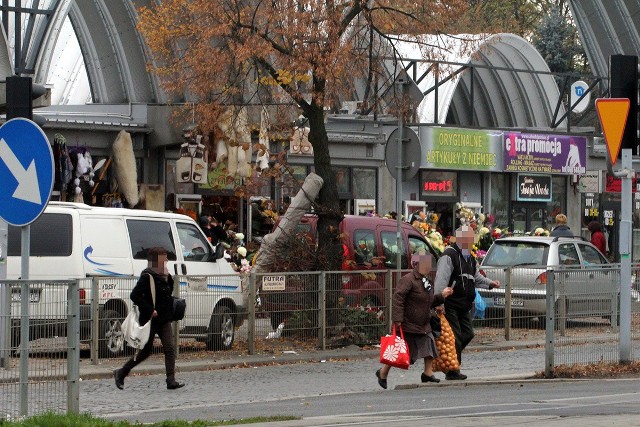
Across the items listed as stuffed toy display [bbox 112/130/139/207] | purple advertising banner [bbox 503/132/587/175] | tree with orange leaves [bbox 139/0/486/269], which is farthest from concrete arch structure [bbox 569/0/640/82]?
tree with orange leaves [bbox 139/0/486/269]

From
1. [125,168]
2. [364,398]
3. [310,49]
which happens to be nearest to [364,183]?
[125,168]

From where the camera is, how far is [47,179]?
1187 centimetres

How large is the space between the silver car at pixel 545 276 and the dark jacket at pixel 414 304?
1947 mm

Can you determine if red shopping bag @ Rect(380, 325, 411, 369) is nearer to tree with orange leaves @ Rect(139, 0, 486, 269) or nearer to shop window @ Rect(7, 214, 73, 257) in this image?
shop window @ Rect(7, 214, 73, 257)

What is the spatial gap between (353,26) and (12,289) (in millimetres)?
12558

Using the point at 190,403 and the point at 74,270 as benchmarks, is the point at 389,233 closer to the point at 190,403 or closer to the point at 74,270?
the point at 74,270

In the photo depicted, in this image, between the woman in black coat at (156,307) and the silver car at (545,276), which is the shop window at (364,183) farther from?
the woman in black coat at (156,307)

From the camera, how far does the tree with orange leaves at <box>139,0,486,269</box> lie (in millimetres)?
21734

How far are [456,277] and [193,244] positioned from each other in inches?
240

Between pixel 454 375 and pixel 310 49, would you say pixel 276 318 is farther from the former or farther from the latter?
pixel 454 375

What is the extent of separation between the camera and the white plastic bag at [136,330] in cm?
1576

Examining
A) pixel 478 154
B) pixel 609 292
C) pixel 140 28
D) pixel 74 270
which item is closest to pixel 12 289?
pixel 74 270

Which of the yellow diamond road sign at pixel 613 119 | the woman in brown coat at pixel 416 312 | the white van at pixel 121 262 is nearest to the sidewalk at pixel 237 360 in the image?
the white van at pixel 121 262

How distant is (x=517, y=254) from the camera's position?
26156 mm
